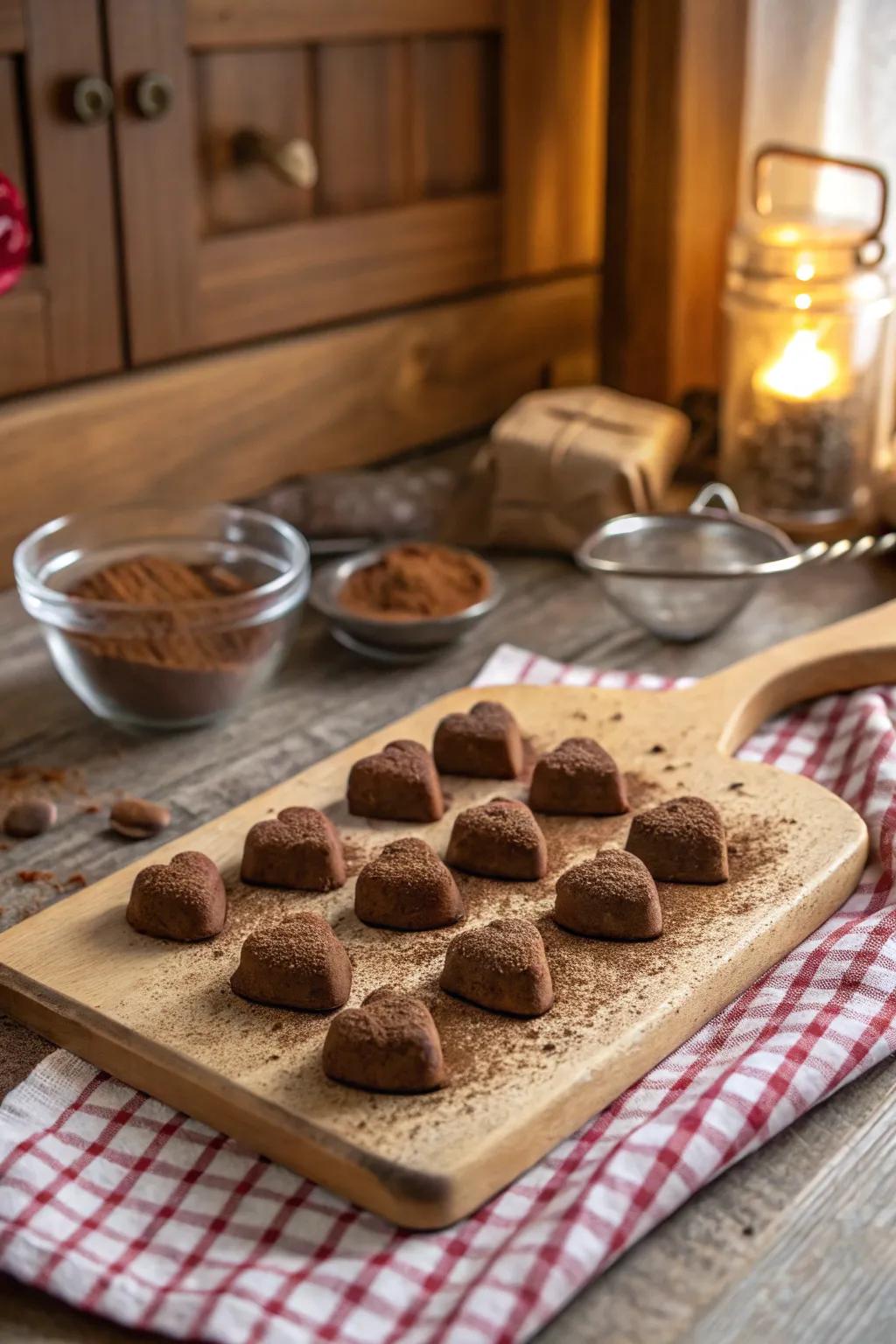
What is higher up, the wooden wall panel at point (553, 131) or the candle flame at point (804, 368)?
the wooden wall panel at point (553, 131)

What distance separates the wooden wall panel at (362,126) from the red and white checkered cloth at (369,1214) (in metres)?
1.09

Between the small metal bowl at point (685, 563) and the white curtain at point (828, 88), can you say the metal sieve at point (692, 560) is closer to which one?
the small metal bowl at point (685, 563)

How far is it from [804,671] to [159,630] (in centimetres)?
53

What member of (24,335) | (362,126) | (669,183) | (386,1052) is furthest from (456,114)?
(386,1052)

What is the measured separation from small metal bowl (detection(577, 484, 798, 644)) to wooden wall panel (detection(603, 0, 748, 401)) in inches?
15.1

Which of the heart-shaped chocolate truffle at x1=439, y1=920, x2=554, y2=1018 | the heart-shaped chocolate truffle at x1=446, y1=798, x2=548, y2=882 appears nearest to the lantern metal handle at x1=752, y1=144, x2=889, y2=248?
the heart-shaped chocolate truffle at x1=446, y1=798, x2=548, y2=882

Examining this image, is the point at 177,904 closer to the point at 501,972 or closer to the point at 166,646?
the point at 501,972

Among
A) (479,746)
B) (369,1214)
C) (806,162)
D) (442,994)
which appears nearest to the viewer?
(369,1214)

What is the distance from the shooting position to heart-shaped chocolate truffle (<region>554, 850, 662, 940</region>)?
92 centimetres

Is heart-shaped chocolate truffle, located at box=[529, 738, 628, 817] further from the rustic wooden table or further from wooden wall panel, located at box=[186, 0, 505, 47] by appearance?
wooden wall panel, located at box=[186, 0, 505, 47]

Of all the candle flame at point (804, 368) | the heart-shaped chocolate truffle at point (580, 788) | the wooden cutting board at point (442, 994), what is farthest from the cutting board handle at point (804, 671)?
the candle flame at point (804, 368)

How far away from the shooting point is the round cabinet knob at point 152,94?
1.43 metres

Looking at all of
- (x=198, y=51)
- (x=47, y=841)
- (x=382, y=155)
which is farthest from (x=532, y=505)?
(x=47, y=841)

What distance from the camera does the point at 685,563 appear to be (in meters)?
1.52
